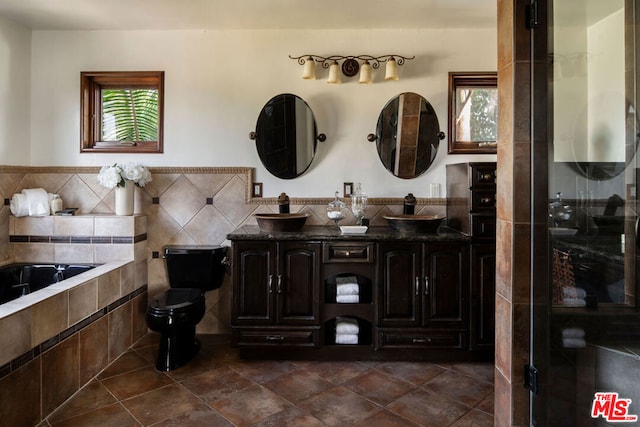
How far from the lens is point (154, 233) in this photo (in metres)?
2.99

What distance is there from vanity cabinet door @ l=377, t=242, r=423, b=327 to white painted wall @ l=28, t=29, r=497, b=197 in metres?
0.65

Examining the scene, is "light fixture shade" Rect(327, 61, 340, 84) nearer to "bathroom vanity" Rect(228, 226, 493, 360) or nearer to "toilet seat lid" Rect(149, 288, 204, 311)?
"bathroom vanity" Rect(228, 226, 493, 360)

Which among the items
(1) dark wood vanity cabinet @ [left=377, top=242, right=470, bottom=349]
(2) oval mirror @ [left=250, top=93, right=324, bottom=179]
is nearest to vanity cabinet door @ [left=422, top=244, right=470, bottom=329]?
(1) dark wood vanity cabinet @ [left=377, top=242, right=470, bottom=349]

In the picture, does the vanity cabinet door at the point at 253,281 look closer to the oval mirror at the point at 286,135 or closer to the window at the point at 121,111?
the oval mirror at the point at 286,135

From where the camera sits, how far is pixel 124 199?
9.14 feet

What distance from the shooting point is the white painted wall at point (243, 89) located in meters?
2.93

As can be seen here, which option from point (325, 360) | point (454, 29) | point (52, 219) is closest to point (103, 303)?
point (52, 219)

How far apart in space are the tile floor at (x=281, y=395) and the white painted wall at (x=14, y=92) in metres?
1.89

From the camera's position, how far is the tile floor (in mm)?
1854

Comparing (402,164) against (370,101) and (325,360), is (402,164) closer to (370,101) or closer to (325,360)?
(370,101)

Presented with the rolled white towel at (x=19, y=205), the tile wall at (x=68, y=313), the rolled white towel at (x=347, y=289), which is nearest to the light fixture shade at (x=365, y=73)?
the rolled white towel at (x=347, y=289)

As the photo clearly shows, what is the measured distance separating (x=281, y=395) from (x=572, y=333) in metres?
1.55

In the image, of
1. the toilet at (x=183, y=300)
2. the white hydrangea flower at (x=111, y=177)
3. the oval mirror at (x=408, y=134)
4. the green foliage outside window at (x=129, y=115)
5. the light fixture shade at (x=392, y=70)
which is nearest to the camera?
the toilet at (x=183, y=300)

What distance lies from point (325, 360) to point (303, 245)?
837mm
